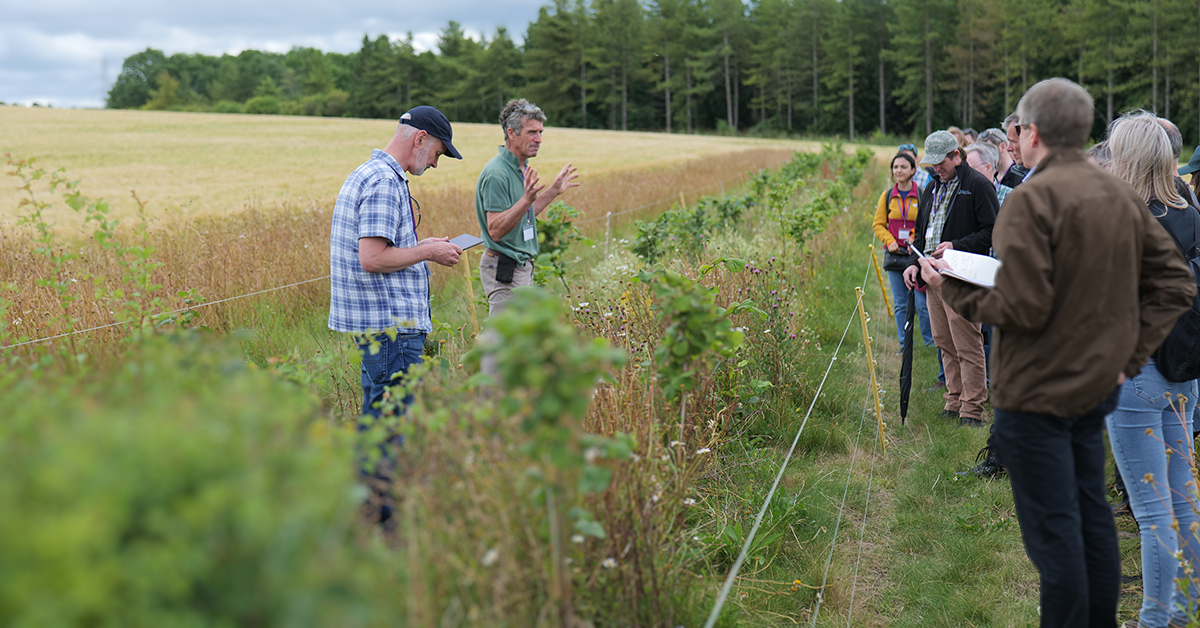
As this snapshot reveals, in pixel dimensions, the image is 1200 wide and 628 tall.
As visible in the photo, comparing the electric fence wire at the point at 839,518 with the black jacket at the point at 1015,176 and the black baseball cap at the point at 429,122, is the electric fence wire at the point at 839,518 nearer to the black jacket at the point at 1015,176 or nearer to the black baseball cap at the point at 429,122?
the black jacket at the point at 1015,176

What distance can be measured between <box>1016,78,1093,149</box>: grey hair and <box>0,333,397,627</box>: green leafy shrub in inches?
89.7

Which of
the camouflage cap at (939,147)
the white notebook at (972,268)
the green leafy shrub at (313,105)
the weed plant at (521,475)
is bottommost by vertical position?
the weed plant at (521,475)

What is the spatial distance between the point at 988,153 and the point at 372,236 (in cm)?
474

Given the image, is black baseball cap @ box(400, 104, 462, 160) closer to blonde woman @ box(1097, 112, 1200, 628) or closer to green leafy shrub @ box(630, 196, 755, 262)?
blonde woman @ box(1097, 112, 1200, 628)

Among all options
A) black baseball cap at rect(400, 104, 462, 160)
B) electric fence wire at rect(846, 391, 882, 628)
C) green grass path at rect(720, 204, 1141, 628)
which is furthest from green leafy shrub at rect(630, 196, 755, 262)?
black baseball cap at rect(400, 104, 462, 160)

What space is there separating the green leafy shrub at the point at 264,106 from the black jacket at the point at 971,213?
7928cm

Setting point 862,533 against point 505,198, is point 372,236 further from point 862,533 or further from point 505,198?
point 862,533

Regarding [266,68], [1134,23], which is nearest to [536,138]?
[1134,23]

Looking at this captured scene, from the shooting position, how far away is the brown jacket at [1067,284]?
88.5 inches

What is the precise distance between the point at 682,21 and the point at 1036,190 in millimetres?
69135

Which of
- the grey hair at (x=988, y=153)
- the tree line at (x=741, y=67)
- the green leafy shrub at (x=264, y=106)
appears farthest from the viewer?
the green leafy shrub at (x=264, y=106)

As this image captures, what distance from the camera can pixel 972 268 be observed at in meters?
2.65

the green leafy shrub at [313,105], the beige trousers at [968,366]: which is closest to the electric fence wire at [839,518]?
the beige trousers at [968,366]

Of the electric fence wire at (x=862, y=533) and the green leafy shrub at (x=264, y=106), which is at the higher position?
the green leafy shrub at (x=264, y=106)
